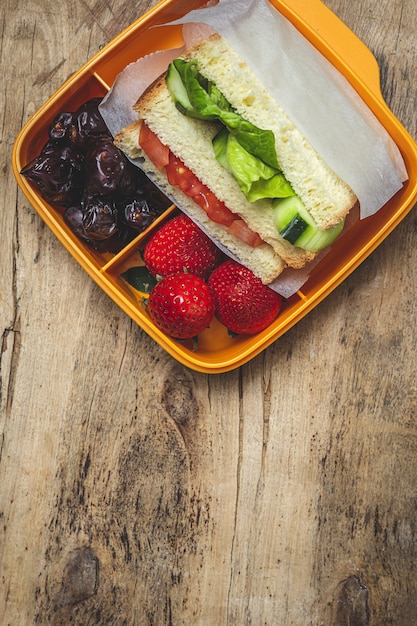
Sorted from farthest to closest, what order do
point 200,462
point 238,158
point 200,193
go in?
point 200,462, point 200,193, point 238,158

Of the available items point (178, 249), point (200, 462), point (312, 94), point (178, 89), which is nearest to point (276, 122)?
point (312, 94)

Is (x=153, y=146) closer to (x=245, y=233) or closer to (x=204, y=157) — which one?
(x=204, y=157)

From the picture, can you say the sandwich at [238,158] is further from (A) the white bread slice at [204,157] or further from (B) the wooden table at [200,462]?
(B) the wooden table at [200,462]

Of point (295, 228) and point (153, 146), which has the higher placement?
point (153, 146)

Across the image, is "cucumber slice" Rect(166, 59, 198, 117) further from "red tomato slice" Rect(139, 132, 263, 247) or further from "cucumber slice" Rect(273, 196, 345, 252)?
"cucumber slice" Rect(273, 196, 345, 252)

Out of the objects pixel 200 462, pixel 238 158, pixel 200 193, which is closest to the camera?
pixel 238 158

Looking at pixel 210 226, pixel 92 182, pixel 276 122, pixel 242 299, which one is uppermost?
pixel 92 182

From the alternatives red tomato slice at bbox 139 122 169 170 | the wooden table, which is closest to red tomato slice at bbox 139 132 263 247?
red tomato slice at bbox 139 122 169 170
